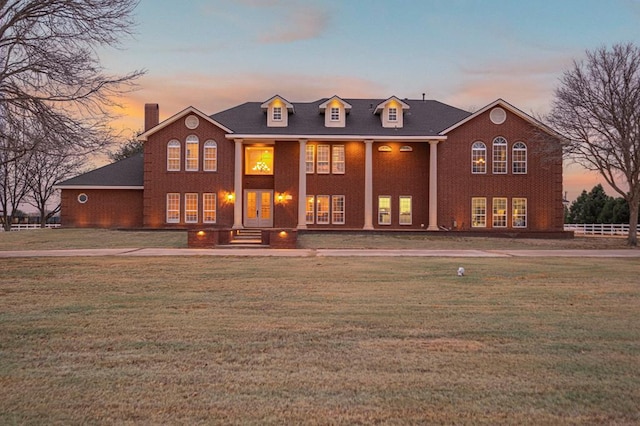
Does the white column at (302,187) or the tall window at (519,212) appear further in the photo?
the tall window at (519,212)

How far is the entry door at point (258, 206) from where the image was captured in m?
31.8

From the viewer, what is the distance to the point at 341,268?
13.3 m

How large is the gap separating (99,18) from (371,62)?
17137mm

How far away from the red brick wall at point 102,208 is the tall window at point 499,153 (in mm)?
22741

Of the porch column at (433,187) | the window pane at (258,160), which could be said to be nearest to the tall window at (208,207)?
the window pane at (258,160)

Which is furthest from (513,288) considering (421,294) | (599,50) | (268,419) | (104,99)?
(599,50)

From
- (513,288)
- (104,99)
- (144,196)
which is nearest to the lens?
(513,288)

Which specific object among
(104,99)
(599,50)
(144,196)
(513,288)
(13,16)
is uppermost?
(599,50)

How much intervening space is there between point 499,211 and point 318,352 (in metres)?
28.0

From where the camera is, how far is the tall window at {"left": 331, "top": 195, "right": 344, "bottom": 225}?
31.5m

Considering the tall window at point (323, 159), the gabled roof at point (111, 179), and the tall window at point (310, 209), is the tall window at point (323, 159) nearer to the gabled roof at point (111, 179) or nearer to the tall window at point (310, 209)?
the tall window at point (310, 209)

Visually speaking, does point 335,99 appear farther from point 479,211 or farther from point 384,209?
point 479,211

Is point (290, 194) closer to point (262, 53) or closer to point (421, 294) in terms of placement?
point (262, 53)

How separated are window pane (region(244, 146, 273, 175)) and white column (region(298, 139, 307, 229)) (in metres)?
2.48
